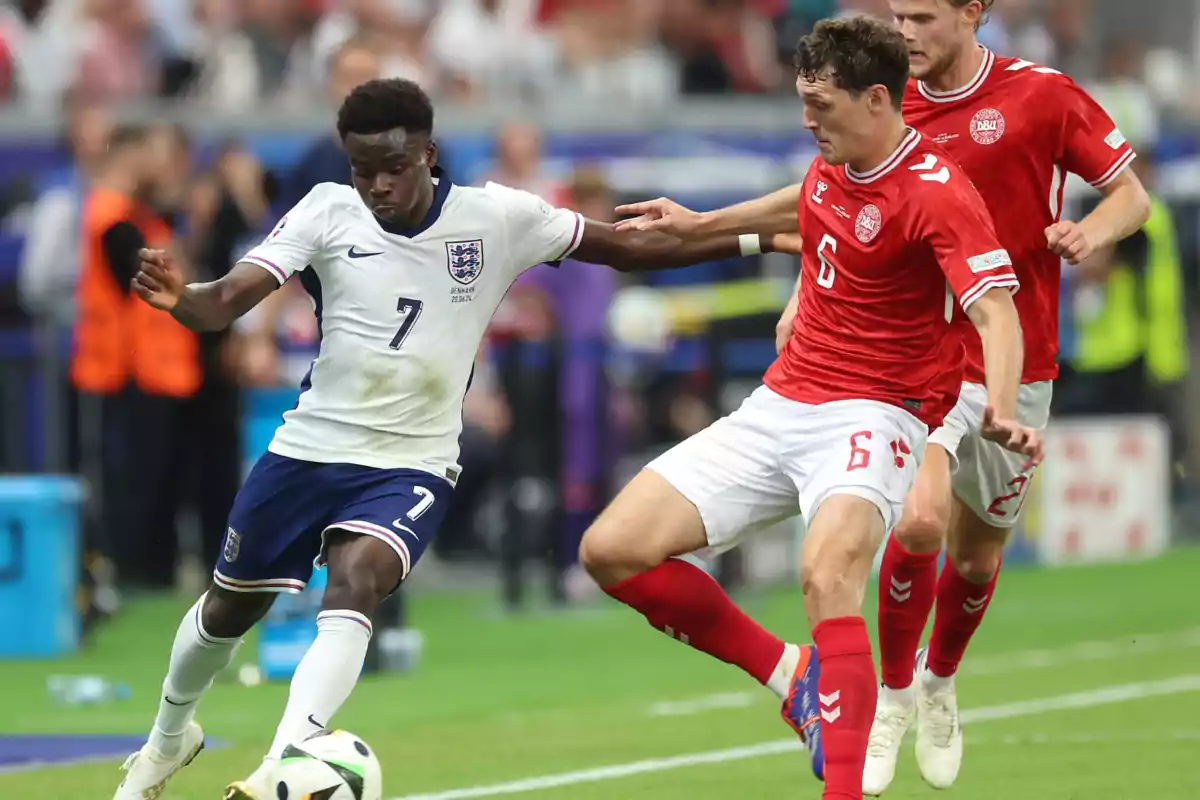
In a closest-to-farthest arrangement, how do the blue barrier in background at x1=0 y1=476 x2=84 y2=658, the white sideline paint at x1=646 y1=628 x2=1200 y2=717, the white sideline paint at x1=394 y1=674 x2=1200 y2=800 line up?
the white sideline paint at x1=394 y1=674 x2=1200 y2=800 < the white sideline paint at x1=646 y1=628 x2=1200 y2=717 < the blue barrier in background at x1=0 y1=476 x2=84 y2=658

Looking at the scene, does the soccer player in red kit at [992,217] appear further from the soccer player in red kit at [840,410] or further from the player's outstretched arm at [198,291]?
the player's outstretched arm at [198,291]

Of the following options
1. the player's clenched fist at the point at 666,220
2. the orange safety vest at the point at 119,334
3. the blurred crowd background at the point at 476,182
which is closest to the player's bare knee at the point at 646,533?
the player's clenched fist at the point at 666,220

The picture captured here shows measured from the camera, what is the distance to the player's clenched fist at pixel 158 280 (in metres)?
6.89

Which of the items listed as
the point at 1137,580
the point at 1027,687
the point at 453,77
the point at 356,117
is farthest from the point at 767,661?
the point at 453,77

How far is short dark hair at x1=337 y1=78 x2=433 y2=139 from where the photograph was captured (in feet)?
24.0

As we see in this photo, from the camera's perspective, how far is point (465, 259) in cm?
764


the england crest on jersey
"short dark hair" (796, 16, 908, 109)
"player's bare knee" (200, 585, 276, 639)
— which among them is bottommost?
"player's bare knee" (200, 585, 276, 639)

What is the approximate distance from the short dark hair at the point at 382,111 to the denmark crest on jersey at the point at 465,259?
419 mm

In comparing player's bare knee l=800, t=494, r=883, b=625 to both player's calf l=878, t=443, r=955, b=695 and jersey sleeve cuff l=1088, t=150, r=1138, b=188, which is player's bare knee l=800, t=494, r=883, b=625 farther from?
jersey sleeve cuff l=1088, t=150, r=1138, b=188

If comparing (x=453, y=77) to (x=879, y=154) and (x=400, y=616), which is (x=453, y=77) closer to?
(x=400, y=616)

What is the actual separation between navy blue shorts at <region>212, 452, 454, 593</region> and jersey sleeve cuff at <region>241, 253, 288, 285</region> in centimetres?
63

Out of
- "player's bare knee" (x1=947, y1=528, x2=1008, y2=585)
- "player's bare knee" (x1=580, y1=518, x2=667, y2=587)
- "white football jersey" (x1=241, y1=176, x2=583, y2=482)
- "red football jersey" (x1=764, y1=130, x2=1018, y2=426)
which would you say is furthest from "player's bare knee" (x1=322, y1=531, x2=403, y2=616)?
"player's bare knee" (x1=947, y1=528, x2=1008, y2=585)

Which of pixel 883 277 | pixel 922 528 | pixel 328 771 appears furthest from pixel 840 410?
pixel 328 771

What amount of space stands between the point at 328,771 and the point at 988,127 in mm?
3305
